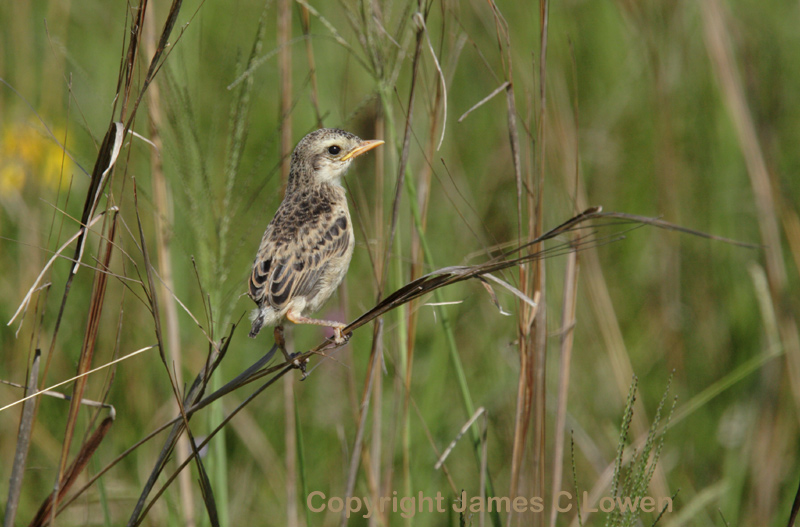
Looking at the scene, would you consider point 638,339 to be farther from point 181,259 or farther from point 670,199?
point 181,259

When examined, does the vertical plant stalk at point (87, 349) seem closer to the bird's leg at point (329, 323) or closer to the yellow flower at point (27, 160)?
the bird's leg at point (329, 323)

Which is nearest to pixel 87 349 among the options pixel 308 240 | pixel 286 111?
pixel 308 240

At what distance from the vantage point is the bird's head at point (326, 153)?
3.40m

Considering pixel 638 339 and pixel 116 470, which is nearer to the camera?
pixel 116 470

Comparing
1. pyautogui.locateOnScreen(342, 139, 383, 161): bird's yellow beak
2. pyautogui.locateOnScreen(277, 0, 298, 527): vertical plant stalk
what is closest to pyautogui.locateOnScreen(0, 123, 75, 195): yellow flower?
pyautogui.locateOnScreen(277, 0, 298, 527): vertical plant stalk

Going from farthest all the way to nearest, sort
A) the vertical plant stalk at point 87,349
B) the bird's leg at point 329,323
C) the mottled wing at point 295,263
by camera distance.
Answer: the mottled wing at point 295,263
the bird's leg at point 329,323
the vertical plant stalk at point 87,349

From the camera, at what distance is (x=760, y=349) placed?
459 centimetres

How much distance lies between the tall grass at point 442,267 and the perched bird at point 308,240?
14 cm

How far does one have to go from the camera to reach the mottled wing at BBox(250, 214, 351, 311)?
110 inches

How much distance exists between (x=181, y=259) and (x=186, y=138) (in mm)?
2064

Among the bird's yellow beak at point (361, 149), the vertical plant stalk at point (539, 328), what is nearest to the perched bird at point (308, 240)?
the bird's yellow beak at point (361, 149)

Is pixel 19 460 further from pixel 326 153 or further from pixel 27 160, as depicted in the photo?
pixel 27 160

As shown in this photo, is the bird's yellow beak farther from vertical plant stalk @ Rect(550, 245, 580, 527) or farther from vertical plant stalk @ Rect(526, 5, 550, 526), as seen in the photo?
vertical plant stalk @ Rect(550, 245, 580, 527)

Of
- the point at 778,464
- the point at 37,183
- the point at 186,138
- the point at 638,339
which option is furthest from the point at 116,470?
the point at 778,464
